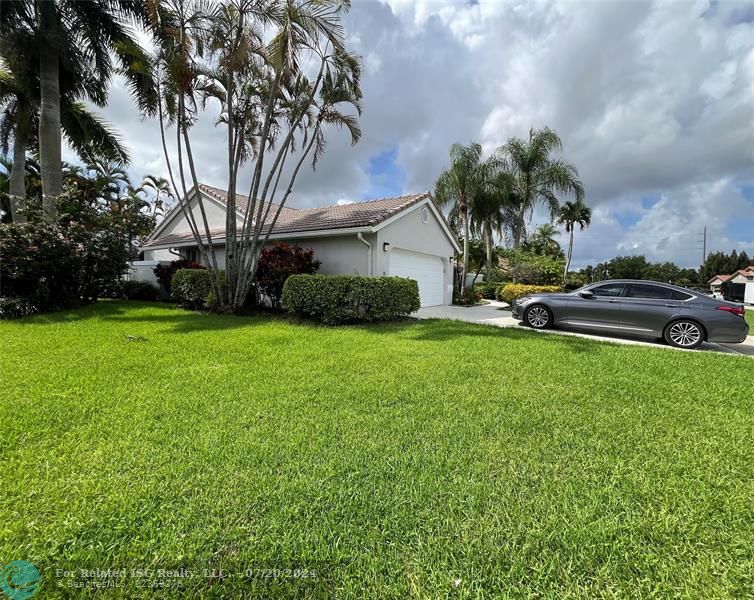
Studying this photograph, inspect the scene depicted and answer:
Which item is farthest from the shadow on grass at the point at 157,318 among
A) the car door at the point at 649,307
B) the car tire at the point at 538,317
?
the car door at the point at 649,307

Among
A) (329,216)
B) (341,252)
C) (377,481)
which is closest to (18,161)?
(329,216)

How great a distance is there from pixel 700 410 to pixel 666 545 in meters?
2.69

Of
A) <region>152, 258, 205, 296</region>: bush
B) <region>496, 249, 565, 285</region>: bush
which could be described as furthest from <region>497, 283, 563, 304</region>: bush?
<region>152, 258, 205, 296</region>: bush

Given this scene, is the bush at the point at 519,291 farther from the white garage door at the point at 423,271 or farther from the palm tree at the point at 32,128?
the palm tree at the point at 32,128

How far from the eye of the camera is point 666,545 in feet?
6.04

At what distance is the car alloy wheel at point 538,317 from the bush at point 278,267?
22.8 feet

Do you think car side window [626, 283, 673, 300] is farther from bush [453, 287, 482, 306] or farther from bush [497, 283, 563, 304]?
bush [453, 287, 482, 306]

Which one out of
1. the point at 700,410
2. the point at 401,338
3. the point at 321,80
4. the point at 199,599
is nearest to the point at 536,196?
the point at 321,80

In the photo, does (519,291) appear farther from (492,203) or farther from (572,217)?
(572,217)

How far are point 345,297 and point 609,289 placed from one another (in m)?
6.68

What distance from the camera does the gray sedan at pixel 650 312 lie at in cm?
686

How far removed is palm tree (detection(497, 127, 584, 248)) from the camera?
20688 millimetres

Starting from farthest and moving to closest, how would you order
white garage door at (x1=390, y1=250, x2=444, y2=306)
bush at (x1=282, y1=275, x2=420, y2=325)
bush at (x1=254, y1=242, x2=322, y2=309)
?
white garage door at (x1=390, y1=250, x2=444, y2=306), bush at (x1=254, y1=242, x2=322, y2=309), bush at (x1=282, y1=275, x2=420, y2=325)

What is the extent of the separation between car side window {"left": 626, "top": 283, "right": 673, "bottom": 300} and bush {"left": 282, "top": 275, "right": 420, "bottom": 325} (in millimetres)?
5553
